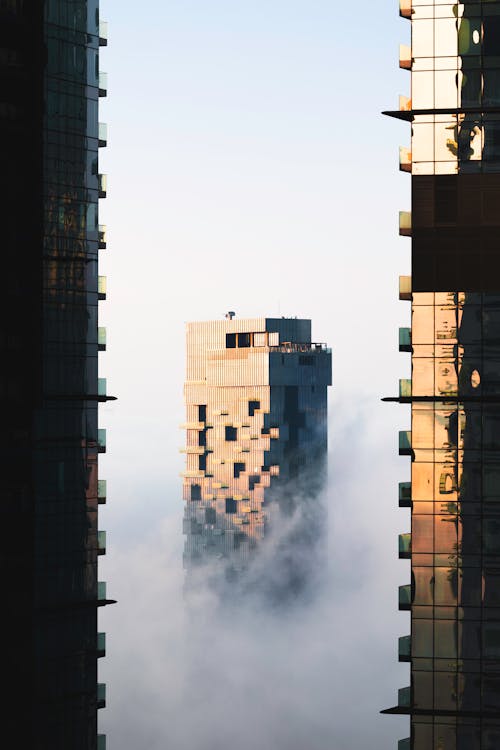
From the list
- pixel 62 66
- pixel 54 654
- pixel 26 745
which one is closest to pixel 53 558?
pixel 54 654

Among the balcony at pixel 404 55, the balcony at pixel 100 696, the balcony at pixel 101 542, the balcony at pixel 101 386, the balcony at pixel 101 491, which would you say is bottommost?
the balcony at pixel 100 696

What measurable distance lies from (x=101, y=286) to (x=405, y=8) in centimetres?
2554

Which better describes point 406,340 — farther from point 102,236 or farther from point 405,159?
point 102,236

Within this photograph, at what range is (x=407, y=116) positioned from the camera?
85250 millimetres

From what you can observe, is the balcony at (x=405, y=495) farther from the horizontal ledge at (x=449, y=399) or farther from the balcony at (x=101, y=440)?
the balcony at (x=101, y=440)

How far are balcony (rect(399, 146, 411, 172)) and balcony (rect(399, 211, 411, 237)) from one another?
8.04 feet

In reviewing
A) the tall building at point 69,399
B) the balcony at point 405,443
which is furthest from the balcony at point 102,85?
the balcony at point 405,443

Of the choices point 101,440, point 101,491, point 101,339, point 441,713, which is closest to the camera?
point 441,713

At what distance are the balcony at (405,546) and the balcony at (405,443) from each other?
464cm

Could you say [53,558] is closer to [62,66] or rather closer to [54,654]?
[54,654]

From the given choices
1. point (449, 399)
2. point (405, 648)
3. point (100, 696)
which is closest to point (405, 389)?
point (449, 399)

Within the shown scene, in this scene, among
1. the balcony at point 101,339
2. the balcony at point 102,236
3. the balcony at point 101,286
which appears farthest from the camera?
the balcony at point 102,236

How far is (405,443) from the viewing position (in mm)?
86875

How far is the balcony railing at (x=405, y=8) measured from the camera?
86.9 metres
